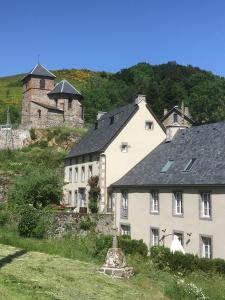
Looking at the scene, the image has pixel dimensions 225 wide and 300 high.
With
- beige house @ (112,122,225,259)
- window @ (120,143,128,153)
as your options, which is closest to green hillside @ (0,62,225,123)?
window @ (120,143,128,153)

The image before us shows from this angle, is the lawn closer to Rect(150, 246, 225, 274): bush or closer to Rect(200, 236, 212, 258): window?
Rect(150, 246, 225, 274): bush

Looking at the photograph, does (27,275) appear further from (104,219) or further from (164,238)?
(104,219)

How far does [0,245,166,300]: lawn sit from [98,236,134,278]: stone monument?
0.39 meters

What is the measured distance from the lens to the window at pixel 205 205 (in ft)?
85.8

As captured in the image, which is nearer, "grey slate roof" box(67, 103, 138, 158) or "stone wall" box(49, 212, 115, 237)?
"stone wall" box(49, 212, 115, 237)

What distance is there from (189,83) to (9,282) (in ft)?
344

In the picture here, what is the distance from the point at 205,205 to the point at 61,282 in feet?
42.3

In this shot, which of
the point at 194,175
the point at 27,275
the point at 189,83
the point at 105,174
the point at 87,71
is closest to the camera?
the point at 27,275

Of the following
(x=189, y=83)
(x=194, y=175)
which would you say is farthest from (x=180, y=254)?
(x=189, y=83)

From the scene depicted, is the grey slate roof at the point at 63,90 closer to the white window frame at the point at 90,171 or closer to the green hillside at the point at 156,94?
the green hillside at the point at 156,94

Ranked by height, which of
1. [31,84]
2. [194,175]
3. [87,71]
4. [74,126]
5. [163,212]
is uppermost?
[87,71]

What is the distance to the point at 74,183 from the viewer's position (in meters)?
44.4

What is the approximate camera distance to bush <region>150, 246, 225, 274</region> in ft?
69.3

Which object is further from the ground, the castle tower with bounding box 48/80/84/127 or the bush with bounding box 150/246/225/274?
the castle tower with bounding box 48/80/84/127
